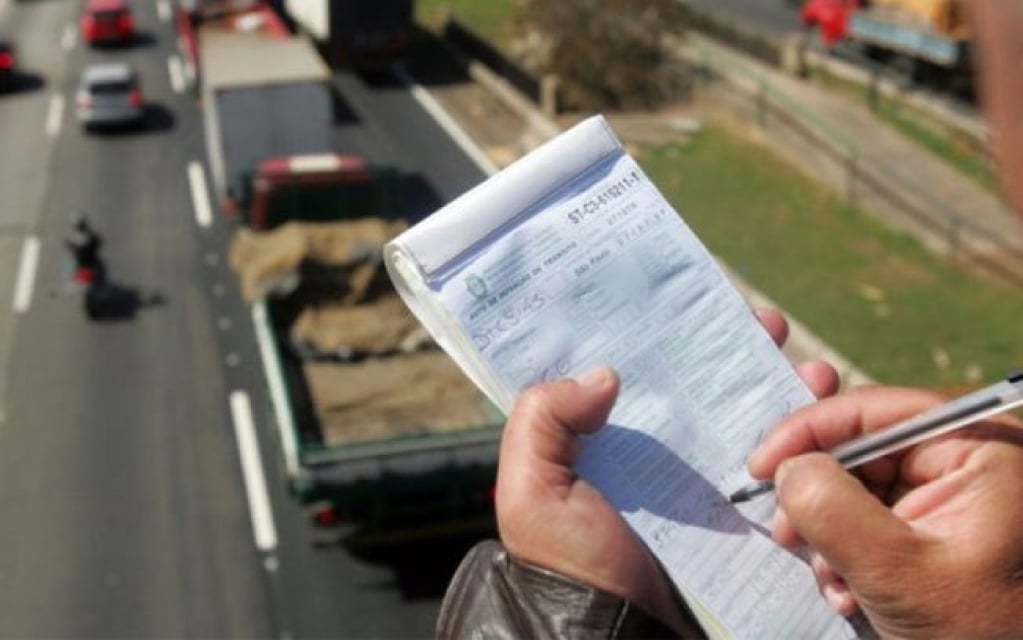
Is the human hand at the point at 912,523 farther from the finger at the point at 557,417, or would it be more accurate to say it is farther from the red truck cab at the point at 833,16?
the red truck cab at the point at 833,16

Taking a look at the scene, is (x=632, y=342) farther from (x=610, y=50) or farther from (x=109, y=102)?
(x=610, y=50)

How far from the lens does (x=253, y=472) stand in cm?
1422

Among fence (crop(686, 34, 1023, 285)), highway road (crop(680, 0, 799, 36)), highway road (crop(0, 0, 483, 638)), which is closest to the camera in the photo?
highway road (crop(0, 0, 483, 638))

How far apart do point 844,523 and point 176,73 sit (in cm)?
2978

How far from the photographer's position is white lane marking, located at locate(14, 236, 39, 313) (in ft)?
61.8

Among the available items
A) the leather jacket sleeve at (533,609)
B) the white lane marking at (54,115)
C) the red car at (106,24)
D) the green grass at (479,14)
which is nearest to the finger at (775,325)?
the leather jacket sleeve at (533,609)

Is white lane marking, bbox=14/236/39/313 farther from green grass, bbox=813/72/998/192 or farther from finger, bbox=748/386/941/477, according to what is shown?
finger, bbox=748/386/941/477

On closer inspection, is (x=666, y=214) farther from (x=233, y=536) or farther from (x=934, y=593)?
(x=233, y=536)

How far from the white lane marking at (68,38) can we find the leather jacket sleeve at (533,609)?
3249cm

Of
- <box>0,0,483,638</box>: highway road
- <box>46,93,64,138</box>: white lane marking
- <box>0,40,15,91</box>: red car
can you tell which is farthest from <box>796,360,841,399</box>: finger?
<box>0,40,15,91</box>: red car

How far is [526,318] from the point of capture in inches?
97.0

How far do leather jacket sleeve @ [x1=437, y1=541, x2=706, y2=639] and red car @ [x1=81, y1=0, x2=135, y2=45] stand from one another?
31.7m

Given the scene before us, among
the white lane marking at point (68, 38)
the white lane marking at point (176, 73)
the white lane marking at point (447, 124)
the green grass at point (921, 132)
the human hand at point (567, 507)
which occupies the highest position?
the human hand at point (567, 507)

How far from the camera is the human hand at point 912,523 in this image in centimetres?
224
